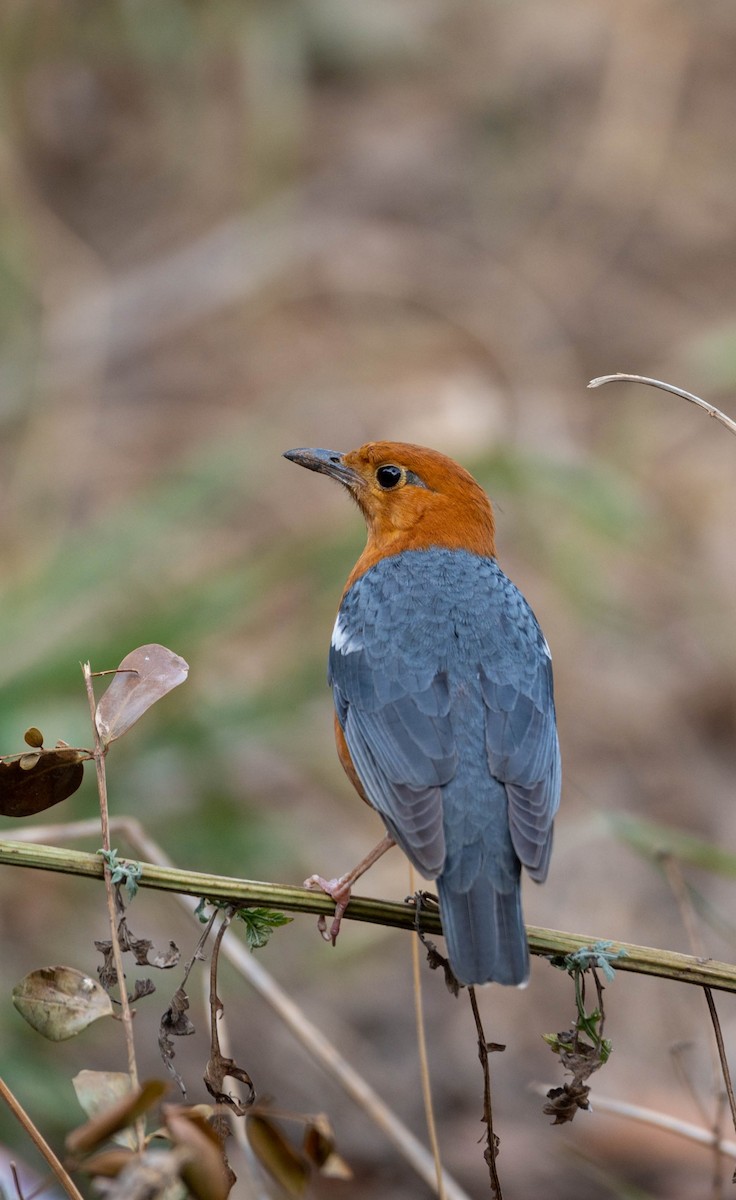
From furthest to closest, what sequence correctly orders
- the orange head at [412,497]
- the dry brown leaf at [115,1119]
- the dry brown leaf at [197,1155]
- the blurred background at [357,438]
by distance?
the blurred background at [357,438], the orange head at [412,497], the dry brown leaf at [197,1155], the dry brown leaf at [115,1119]

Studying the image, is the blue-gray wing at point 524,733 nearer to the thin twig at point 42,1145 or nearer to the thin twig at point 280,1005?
the thin twig at point 280,1005

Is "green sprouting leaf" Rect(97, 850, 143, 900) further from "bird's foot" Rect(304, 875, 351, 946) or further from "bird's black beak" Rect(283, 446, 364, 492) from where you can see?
"bird's black beak" Rect(283, 446, 364, 492)

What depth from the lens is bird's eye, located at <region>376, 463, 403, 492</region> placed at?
429cm

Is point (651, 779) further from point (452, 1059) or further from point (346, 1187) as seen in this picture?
point (346, 1187)

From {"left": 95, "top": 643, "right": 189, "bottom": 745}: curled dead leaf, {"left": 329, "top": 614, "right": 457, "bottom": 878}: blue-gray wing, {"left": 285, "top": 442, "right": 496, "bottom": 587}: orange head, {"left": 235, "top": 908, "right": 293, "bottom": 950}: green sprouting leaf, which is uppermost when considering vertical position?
{"left": 285, "top": 442, "right": 496, "bottom": 587}: orange head

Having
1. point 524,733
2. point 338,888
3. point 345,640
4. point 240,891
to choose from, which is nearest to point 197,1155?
point 240,891

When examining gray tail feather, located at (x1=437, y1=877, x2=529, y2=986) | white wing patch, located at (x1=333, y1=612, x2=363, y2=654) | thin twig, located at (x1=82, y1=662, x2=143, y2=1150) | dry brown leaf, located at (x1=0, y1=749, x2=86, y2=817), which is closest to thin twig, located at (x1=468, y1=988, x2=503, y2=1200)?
gray tail feather, located at (x1=437, y1=877, x2=529, y2=986)

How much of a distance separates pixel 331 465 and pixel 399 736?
4.00ft

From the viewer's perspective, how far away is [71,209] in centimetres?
992

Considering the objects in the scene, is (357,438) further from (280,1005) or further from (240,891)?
(240,891)

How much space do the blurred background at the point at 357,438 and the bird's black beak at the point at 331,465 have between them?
46.9 inches

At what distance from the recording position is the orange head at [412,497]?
13.8 feet

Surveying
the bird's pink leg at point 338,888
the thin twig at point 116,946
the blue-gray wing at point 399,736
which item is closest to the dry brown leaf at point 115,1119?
the thin twig at point 116,946

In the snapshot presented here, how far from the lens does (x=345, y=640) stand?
12.7 feet
